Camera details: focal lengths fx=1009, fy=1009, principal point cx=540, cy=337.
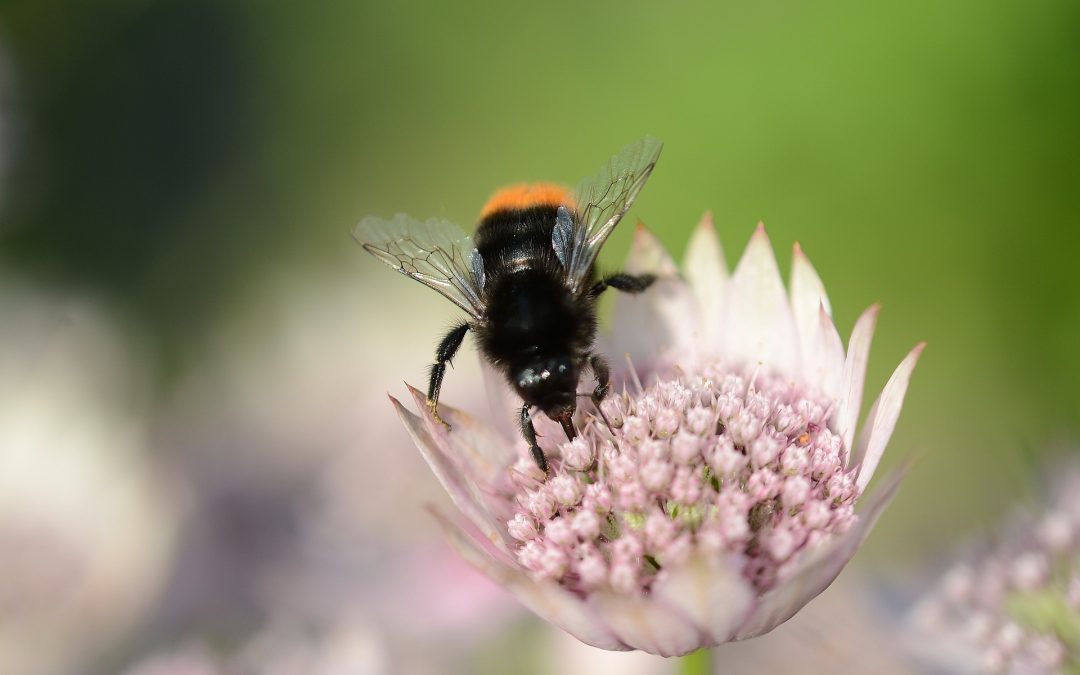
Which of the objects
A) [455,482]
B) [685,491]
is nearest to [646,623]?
[685,491]

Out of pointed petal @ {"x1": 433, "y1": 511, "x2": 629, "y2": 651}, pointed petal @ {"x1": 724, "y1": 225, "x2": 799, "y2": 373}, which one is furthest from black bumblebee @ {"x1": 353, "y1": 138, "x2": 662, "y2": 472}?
pointed petal @ {"x1": 433, "y1": 511, "x2": 629, "y2": 651}

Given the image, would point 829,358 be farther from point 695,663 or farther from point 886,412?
point 695,663

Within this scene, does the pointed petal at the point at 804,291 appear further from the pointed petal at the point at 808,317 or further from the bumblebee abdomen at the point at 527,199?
the bumblebee abdomen at the point at 527,199

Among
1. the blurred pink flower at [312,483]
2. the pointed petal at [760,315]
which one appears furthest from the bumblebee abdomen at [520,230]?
the blurred pink flower at [312,483]

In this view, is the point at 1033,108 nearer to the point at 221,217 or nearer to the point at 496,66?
the point at 496,66

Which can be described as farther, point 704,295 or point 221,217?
point 221,217

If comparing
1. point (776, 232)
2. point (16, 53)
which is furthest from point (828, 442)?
point (16, 53)
